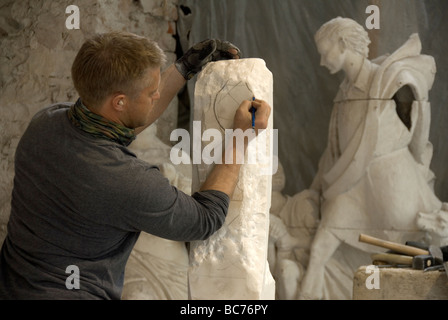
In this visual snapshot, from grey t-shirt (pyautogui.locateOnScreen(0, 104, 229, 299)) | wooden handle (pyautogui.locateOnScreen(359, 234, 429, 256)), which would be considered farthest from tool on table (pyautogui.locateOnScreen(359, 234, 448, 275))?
grey t-shirt (pyautogui.locateOnScreen(0, 104, 229, 299))

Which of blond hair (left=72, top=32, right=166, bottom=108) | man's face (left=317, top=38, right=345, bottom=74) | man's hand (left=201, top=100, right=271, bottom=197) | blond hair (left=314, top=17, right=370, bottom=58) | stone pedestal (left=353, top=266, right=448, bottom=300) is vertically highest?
blond hair (left=314, top=17, right=370, bottom=58)

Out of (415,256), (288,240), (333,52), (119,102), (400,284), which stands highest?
(333,52)

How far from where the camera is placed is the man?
1839 millimetres

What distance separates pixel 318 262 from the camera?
4.64 metres

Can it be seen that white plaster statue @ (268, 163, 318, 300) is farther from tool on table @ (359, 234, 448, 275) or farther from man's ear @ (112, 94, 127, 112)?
man's ear @ (112, 94, 127, 112)

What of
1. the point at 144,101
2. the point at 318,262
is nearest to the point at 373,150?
the point at 318,262

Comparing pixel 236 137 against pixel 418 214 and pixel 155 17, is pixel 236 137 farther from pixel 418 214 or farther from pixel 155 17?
pixel 155 17

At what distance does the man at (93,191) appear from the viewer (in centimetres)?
184

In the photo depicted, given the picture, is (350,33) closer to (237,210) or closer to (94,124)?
(237,210)

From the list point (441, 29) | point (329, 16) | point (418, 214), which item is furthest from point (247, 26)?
point (418, 214)

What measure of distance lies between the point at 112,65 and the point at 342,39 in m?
3.03

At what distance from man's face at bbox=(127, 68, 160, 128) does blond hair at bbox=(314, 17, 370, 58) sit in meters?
2.88

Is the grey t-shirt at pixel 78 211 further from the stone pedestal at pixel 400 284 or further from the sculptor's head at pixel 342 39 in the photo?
the sculptor's head at pixel 342 39
